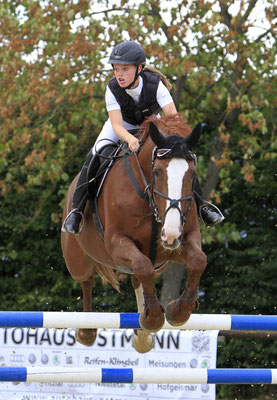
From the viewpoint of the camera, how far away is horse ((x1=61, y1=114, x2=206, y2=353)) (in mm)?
4105

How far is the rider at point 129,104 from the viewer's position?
469 cm

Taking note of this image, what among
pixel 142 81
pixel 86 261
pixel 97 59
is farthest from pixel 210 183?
pixel 142 81

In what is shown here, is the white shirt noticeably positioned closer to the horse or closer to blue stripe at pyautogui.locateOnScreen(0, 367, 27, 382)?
the horse

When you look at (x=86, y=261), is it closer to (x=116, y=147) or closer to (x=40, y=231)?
(x=116, y=147)

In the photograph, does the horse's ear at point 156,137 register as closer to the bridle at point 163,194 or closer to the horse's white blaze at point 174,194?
the bridle at point 163,194

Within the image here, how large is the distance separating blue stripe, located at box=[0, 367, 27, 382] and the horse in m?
0.93

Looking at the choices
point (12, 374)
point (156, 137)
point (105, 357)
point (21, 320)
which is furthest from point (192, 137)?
point (105, 357)

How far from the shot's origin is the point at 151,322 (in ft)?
13.9

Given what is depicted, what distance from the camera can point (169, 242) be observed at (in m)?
3.94

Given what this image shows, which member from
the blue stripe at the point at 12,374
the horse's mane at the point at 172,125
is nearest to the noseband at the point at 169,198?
the horse's mane at the point at 172,125

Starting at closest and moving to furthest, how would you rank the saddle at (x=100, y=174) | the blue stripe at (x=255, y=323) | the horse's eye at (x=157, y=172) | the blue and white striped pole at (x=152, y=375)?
the horse's eye at (x=157, y=172)
the blue stripe at (x=255, y=323)
the blue and white striped pole at (x=152, y=375)
the saddle at (x=100, y=174)

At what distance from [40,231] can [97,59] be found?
10.9 ft

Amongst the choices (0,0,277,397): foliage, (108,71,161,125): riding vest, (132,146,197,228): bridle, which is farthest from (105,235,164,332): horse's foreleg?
(0,0,277,397): foliage

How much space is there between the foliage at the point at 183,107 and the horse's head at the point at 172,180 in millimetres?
5463
